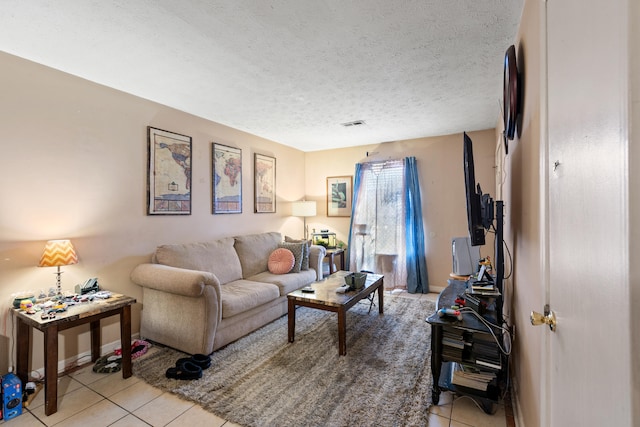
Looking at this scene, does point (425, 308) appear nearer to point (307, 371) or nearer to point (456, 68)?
point (307, 371)

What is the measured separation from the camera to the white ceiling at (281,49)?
1664 millimetres

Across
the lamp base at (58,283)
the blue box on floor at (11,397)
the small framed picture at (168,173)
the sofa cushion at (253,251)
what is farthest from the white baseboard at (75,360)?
the sofa cushion at (253,251)

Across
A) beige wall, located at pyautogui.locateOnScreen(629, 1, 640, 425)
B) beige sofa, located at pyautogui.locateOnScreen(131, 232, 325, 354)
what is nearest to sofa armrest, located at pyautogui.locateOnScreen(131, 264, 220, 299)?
beige sofa, located at pyautogui.locateOnScreen(131, 232, 325, 354)

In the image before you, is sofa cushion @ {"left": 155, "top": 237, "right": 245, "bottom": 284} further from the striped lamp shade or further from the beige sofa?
the striped lamp shade

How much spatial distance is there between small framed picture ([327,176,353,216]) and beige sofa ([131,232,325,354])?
1837 millimetres

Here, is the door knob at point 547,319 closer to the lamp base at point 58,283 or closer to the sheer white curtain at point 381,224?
the lamp base at point 58,283

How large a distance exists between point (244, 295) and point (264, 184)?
7.02ft

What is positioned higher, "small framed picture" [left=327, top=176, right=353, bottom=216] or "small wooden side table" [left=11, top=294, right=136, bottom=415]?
"small framed picture" [left=327, top=176, right=353, bottom=216]

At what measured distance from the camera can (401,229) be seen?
4633 millimetres

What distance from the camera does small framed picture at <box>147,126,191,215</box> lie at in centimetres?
301

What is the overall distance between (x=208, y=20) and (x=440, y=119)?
288 cm

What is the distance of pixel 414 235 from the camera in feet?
14.7

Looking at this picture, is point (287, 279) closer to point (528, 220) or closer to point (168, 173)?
point (168, 173)

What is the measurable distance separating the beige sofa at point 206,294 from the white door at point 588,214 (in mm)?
2273
